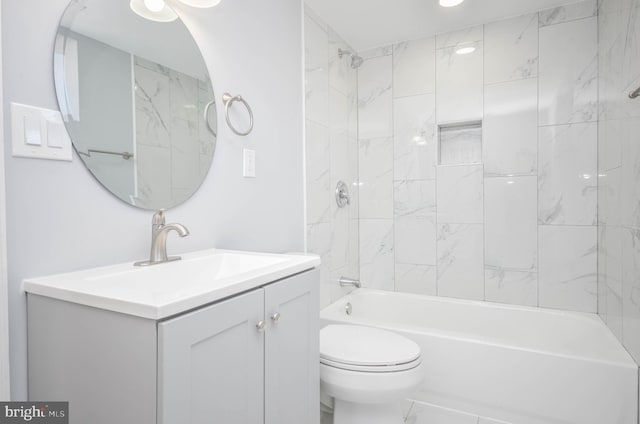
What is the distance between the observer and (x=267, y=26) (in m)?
1.79

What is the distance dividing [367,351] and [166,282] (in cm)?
91

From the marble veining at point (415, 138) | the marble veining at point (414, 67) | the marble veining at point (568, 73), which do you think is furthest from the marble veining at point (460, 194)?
the marble veining at point (414, 67)

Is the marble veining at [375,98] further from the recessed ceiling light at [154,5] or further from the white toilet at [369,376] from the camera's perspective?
the recessed ceiling light at [154,5]

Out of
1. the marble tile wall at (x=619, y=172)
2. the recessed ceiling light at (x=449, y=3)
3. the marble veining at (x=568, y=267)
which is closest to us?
the marble tile wall at (x=619, y=172)

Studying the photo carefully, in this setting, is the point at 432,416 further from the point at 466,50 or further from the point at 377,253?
the point at 466,50

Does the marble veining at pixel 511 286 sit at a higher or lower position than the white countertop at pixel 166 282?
lower

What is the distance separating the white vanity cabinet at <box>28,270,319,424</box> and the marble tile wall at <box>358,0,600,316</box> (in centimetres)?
183

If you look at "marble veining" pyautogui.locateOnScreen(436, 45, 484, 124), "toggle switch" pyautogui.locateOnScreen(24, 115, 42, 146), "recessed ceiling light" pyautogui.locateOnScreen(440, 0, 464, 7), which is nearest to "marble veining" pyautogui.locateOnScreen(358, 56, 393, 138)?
"marble veining" pyautogui.locateOnScreen(436, 45, 484, 124)

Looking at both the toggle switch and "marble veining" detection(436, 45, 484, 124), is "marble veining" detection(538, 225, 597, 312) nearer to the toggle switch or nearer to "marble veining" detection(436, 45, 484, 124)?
"marble veining" detection(436, 45, 484, 124)

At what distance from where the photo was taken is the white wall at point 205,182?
863 mm

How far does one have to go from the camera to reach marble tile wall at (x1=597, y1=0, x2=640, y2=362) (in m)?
1.53

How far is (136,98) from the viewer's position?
1.16 metres

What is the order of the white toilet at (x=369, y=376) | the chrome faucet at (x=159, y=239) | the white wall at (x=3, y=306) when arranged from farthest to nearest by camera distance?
1. the white toilet at (x=369, y=376)
2. the chrome faucet at (x=159, y=239)
3. the white wall at (x=3, y=306)

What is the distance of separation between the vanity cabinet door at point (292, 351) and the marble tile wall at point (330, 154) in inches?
39.6
